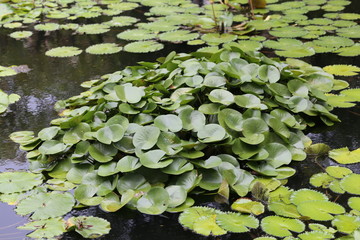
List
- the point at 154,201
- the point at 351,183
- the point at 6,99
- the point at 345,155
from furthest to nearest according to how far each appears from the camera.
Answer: the point at 6,99
the point at 345,155
the point at 351,183
the point at 154,201

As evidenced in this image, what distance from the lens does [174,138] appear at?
7.18ft

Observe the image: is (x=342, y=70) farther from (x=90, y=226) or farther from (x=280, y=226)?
(x=90, y=226)

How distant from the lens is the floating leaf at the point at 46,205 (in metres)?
1.97

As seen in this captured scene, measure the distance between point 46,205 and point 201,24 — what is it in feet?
9.34

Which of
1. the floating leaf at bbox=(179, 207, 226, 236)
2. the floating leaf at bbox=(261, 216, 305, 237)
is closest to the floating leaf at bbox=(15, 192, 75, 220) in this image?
the floating leaf at bbox=(179, 207, 226, 236)

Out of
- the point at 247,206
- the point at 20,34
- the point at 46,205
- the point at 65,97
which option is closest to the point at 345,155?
the point at 247,206

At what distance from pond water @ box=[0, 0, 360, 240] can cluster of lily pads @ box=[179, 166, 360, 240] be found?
0.06 metres

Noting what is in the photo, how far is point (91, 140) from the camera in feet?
7.61

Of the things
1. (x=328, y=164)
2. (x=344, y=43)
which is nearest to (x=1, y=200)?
(x=328, y=164)

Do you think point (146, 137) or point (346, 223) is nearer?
point (346, 223)

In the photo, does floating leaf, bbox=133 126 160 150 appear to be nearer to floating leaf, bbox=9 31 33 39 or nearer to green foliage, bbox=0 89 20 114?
green foliage, bbox=0 89 20 114

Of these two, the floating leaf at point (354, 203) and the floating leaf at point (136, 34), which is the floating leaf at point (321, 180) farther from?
the floating leaf at point (136, 34)

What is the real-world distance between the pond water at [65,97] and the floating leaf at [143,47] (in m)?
0.05

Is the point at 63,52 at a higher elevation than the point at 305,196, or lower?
higher
